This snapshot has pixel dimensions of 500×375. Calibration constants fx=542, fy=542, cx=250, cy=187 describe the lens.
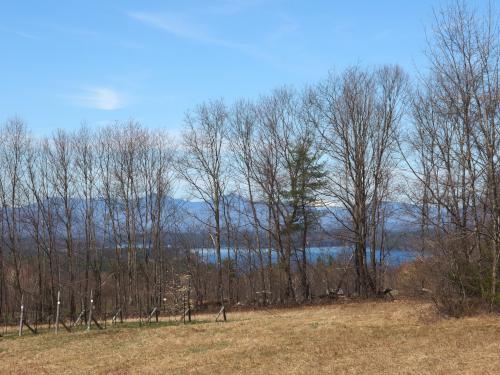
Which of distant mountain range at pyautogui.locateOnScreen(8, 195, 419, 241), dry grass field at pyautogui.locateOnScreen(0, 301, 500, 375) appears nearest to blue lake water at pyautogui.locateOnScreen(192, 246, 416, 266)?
distant mountain range at pyautogui.locateOnScreen(8, 195, 419, 241)

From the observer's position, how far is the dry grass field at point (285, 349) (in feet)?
30.8

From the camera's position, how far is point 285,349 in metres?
11.5

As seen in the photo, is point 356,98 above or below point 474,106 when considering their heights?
above

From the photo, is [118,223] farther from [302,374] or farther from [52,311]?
[302,374]

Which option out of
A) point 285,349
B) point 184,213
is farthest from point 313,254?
point 285,349

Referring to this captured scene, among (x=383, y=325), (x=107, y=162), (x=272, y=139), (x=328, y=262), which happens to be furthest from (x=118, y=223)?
(x=383, y=325)

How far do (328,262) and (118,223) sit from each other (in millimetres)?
17489

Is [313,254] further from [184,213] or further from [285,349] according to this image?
[285,349]

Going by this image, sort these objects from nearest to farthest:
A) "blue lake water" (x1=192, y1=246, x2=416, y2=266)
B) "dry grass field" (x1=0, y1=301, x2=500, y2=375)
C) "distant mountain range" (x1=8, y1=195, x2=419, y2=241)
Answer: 1. "dry grass field" (x1=0, y1=301, x2=500, y2=375)
2. "distant mountain range" (x1=8, y1=195, x2=419, y2=241)
3. "blue lake water" (x1=192, y1=246, x2=416, y2=266)

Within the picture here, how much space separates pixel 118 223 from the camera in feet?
123

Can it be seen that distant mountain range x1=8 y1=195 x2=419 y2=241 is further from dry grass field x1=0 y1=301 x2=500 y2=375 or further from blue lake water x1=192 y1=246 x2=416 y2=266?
dry grass field x1=0 y1=301 x2=500 y2=375

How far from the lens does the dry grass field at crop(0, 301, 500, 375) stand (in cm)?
939

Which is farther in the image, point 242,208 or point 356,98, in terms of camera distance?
point 242,208

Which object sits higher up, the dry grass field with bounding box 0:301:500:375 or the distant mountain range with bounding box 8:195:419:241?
the distant mountain range with bounding box 8:195:419:241
